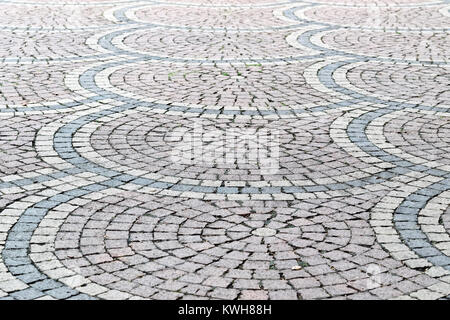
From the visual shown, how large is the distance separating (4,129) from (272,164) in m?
3.41

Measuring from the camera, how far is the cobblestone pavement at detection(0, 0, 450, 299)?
5605 millimetres

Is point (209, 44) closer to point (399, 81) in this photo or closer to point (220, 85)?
point (220, 85)

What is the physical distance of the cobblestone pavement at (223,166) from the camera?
561 cm

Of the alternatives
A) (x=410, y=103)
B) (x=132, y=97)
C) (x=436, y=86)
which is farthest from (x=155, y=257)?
(x=436, y=86)

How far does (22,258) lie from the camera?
5.78 metres

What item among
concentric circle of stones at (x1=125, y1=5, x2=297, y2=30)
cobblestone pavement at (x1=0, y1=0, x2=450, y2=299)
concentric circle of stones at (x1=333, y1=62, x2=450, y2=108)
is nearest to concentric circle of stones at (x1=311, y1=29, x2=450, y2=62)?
cobblestone pavement at (x1=0, y1=0, x2=450, y2=299)

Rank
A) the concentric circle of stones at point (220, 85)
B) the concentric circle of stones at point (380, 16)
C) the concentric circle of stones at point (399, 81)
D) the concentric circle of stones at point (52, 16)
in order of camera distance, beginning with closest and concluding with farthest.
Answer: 1. the concentric circle of stones at point (220, 85)
2. the concentric circle of stones at point (399, 81)
3. the concentric circle of stones at point (52, 16)
4. the concentric circle of stones at point (380, 16)

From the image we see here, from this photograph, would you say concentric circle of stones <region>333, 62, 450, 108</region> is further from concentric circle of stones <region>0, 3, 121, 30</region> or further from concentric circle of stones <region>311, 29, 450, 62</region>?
concentric circle of stones <region>0, 3, 121, 30</region>

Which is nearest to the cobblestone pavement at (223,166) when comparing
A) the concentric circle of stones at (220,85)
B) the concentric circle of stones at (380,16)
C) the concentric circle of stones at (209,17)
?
the concentric circle of stones at (220,85)

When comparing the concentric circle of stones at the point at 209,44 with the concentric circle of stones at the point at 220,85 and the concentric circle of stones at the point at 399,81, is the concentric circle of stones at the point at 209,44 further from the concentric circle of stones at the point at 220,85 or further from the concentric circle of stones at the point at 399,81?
the concentric circle of stones at the point at 399,81

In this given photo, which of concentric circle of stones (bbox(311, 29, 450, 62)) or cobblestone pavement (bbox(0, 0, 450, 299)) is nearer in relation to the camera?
cobblestone pavement (bbox(0, 0, 450, 299))

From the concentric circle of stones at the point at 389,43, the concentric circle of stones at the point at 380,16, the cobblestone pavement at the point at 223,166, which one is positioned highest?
the concentric circle of stones at the point at 380,16
